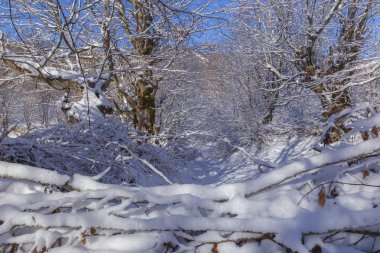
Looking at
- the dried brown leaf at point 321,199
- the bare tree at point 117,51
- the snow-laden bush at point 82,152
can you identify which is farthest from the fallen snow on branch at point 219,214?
the bare tree at point 117,51

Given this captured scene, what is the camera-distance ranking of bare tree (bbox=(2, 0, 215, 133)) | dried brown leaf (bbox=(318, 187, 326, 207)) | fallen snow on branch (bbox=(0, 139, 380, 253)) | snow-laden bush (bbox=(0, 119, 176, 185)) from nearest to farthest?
1. fallen snow on branch (bbox=(0, 139, 380, 253))
2. dried brown leaf (bbox=(318, 187, 326, 207))
3. snow-laden bush (bbox=(0, 119, 176, 185))
4. bare tree (bbox=(2, 0, 215, 133))

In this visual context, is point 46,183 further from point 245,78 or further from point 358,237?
point 245,78

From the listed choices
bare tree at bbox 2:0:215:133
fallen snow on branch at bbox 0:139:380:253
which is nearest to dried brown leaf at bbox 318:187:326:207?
fallen snow on branch at bbox 0:139:380:253

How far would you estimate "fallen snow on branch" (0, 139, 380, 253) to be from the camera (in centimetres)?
108

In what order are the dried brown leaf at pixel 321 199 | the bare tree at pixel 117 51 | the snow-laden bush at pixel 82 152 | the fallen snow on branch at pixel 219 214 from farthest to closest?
the bare tree at pixel 117 51 → the snow-laden bush at pixel 82 152 → the dried brown leaf at pixel 321 199 → the fallen snow on branch at pixel 219 214

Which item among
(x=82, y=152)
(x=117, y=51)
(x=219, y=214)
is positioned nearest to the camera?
(x=219, y=214)

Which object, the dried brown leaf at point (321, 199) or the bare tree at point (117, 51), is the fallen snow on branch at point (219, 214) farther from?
the bare tree at point (117, 51)

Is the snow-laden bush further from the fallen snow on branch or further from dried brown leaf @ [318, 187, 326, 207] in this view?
dried brown leaf @ [318, 187, 326, 207]

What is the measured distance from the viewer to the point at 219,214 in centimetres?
118

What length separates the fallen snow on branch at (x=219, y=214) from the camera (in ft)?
3.55

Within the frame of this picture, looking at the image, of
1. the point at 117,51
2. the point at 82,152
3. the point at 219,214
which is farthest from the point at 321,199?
the point at 117,51

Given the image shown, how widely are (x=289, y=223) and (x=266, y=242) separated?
101mm

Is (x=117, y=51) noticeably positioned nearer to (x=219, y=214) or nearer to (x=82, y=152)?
(x=82, y=152)

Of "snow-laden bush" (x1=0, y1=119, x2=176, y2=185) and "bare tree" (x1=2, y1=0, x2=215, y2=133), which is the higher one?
"bare tree" (x1=2, y1=0, x2=215, y2=133)
